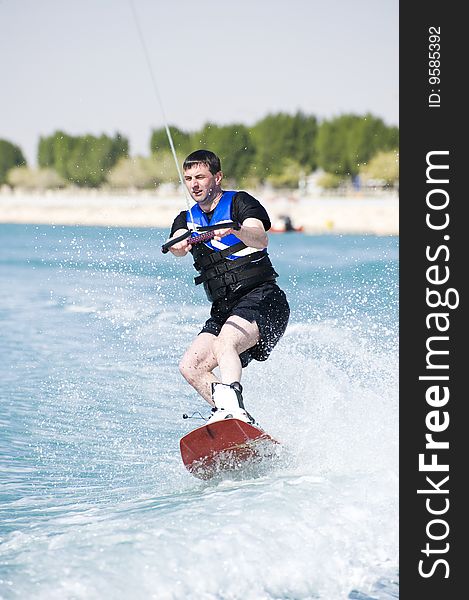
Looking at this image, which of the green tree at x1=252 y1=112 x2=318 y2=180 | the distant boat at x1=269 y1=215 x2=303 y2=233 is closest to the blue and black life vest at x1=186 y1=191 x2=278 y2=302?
the distant boat at x1=269 y1=215 x2=303 y2=233

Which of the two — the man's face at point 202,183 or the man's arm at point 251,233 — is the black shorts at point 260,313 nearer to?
the man's arm at point 251,233

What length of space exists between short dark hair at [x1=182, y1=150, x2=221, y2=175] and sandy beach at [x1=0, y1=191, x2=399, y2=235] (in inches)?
1359

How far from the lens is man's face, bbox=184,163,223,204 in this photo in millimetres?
4797

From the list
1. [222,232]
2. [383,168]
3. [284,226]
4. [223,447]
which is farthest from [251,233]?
[383,168]

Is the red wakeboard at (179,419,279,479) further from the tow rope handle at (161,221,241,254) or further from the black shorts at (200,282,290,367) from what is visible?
the tow rope handle at (161,221,241,254)

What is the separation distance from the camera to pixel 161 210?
4941 cm

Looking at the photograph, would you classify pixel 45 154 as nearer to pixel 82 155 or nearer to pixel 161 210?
pixel 82 155

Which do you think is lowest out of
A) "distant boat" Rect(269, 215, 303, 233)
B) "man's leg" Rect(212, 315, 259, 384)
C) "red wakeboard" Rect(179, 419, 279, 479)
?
"distant boat" Rect(269, 215, 303, 233)

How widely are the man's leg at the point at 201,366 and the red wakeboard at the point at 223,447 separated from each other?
0.28m

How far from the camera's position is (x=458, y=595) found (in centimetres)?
409

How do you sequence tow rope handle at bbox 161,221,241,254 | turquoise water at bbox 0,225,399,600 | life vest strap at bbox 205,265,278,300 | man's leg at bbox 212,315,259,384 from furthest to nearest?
life vest strap at bbox 205,265,278,300 < man's leg at bbox 212,315,259,384 < tow rope handle at bbox 161,221,241,254 < turquoise water at bbox 0,225,399,600

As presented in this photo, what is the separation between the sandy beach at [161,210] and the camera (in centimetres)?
4547

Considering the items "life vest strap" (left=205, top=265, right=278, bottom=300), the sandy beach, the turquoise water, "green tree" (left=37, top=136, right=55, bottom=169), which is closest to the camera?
the turquoise water

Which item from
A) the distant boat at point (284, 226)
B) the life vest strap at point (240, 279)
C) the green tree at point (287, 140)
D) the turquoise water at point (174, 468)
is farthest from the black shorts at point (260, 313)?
the green tree at point (287, 140)
